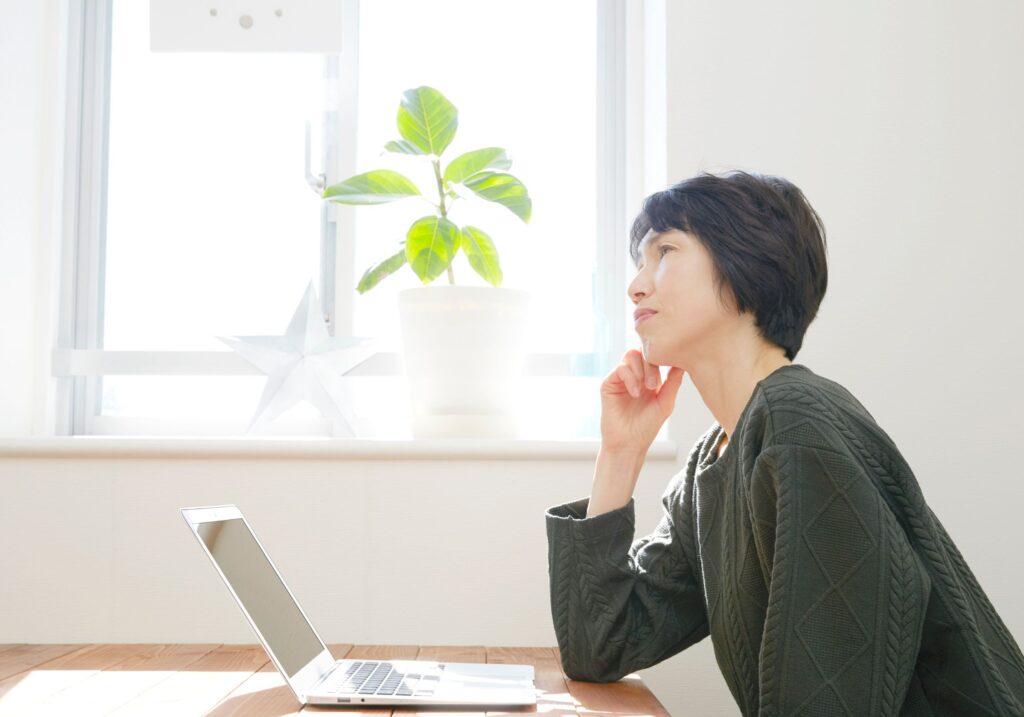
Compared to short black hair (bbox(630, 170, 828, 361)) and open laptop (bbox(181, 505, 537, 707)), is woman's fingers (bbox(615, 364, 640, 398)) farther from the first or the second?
open laptop (bbox(181, 505, 537, 707))

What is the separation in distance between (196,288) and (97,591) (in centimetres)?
70

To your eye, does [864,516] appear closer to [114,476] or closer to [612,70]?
[114,476]

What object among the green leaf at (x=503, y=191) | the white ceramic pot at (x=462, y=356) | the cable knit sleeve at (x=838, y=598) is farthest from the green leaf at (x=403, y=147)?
the cable knit sleeve at (x=838, y=598)

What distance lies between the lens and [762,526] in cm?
100

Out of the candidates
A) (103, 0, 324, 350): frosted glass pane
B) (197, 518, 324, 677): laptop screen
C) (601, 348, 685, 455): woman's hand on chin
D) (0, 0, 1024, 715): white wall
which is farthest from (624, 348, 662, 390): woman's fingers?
(103, 0, 324, 350): frosted glass pane

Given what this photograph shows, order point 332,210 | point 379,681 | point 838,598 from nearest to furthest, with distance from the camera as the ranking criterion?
point 838,598 < point 379,681 < point 332,210

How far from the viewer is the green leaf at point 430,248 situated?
180 centimetres

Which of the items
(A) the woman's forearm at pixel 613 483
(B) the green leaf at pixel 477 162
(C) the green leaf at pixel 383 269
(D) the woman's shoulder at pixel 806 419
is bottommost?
(A) the woman's forearm at pixel 613 483

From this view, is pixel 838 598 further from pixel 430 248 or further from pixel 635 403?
pixel 430 248

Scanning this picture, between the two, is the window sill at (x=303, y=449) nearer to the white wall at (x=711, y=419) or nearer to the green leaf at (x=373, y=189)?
the white wall at (x=711, y=419)

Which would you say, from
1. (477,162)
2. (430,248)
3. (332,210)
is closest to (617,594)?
(430,248)

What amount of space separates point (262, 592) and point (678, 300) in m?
0.60

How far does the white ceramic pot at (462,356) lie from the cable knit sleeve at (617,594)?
1.51ft

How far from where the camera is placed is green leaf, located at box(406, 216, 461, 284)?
5.90 feet
